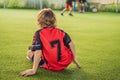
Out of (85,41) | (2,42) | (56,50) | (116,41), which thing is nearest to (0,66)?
(56,50)

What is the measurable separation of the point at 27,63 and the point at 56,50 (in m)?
0.77

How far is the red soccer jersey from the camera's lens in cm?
452

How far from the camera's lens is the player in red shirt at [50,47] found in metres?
4.52

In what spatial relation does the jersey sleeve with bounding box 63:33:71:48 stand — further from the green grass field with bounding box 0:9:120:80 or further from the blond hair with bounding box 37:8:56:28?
the green grass field with bounding box 0:9:120:80

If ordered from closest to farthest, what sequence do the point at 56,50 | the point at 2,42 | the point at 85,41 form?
1. the point at 56,50
2. the point at 2,42
3. the point at 85,41

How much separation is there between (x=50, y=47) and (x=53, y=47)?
41mm

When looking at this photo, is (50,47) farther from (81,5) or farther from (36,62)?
(81,5)

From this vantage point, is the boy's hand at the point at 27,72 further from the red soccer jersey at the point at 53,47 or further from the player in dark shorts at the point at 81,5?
the player in dark shorts at the point at 81,5

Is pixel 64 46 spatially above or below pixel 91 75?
above

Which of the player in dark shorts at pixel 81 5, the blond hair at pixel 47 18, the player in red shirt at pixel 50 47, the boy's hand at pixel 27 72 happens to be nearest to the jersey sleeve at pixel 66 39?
the player in red shirt at pixel 50 47

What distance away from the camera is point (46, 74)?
4.55 m

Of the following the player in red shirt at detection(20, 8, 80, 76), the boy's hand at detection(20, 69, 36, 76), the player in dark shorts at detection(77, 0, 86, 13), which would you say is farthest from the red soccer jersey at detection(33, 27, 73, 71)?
the player in dark shorts at detection(77, 0, 86, 13)

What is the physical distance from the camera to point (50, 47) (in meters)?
4.52

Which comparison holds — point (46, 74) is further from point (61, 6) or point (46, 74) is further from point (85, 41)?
point (61, 6)
